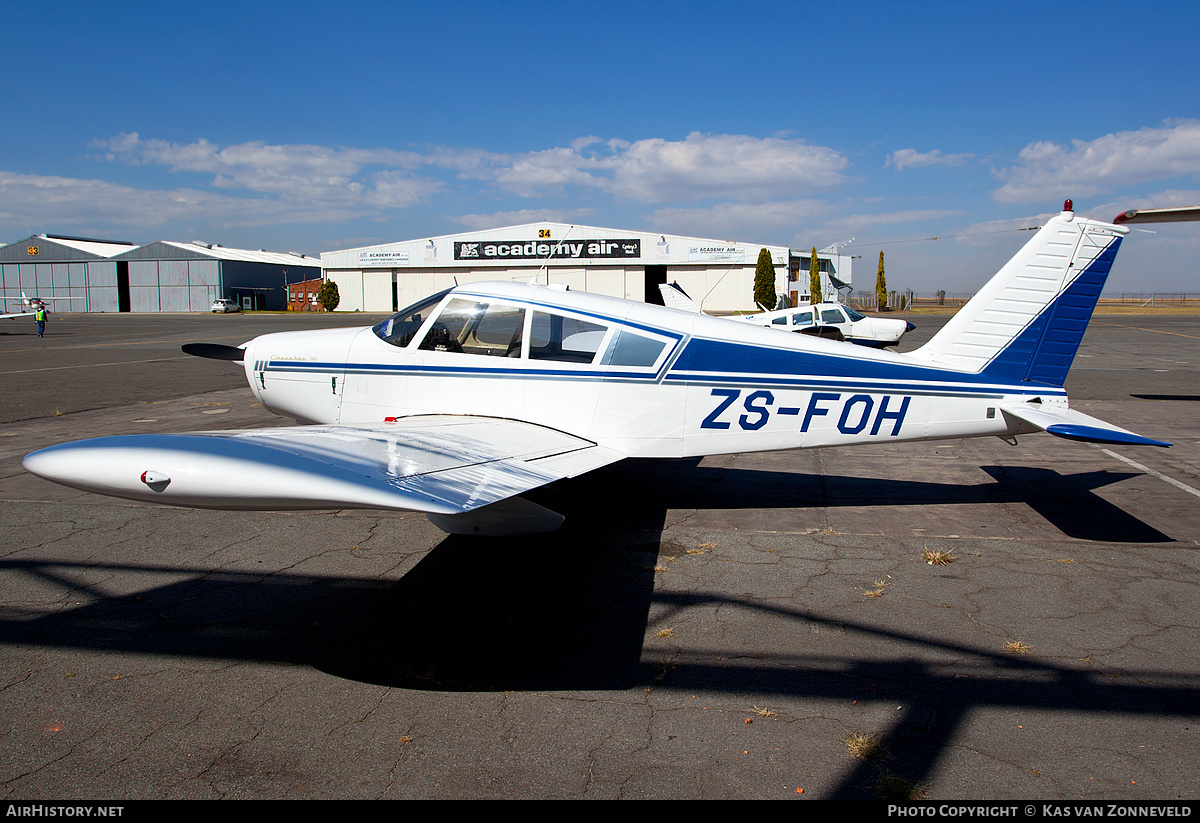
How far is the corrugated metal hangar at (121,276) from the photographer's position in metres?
77.4

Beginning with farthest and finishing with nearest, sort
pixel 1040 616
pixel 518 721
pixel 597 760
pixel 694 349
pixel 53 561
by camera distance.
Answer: pixel 694 349, pixel 53 561, pixel 1040 616, pixel 518 721, pixel 597 760

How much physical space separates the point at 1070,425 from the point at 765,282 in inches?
2127

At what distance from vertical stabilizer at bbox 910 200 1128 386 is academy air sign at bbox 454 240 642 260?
60485mm

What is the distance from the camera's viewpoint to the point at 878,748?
3137 mm

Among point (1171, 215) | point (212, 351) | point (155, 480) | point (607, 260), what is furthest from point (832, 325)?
point (607, 260)

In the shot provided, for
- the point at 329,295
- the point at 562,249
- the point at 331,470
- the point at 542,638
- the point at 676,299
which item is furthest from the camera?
the point at 329,295

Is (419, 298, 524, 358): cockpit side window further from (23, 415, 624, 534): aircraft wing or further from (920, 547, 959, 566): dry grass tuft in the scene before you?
(920, 547, 959, 566): dry grass tuft

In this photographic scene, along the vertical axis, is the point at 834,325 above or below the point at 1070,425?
above

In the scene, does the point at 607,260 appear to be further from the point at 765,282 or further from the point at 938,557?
the point at 938,557

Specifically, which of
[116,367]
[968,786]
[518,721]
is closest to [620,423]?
[518,721]

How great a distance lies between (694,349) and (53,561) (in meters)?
5.22

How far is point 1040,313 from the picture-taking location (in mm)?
6258

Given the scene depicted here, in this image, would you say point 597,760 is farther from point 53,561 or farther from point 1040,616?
point 53,561
